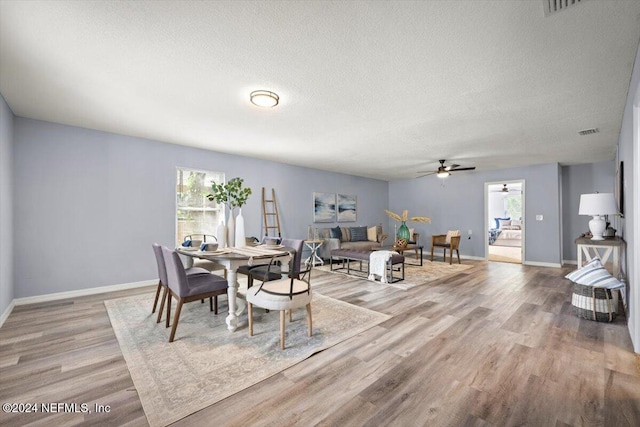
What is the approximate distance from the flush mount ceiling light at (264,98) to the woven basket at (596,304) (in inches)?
167

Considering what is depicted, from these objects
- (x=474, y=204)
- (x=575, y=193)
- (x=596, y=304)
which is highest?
(x=575, y=193)

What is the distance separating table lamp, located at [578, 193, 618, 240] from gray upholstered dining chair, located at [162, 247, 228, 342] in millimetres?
4649

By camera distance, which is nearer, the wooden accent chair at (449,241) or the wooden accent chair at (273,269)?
the wooden accent chair at (273,269)

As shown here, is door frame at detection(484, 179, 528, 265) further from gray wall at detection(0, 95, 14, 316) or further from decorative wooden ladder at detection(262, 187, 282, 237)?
gray wall at detection(0, 95, 14, 316)

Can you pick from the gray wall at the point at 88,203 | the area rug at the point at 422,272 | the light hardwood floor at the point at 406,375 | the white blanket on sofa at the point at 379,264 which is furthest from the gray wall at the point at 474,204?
the gray wall at the point at 88,203

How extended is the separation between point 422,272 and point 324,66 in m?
4.63

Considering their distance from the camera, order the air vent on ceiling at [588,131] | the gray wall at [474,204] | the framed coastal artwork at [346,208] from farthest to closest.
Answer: the framed coastal artwork at [346,208], the gray wall at [474,204], the air vent on ceiling at [588,131]

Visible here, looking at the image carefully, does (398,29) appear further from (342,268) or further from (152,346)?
(342,268)

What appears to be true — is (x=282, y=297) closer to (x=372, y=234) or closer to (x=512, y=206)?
(x=372, y=234)

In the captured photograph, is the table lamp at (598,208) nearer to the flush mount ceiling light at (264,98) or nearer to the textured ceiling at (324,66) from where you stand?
the textured ceiling at (324,66)

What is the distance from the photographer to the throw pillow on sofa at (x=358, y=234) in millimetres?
7648

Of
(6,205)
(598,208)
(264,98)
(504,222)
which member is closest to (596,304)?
(598,208)

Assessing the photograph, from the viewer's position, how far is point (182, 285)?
8.43 feet

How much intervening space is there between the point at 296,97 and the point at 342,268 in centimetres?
415
